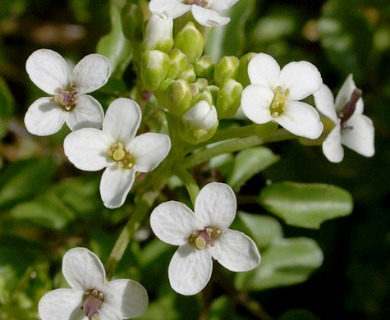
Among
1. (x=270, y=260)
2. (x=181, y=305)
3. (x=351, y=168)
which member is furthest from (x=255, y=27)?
(x=181, y=305)

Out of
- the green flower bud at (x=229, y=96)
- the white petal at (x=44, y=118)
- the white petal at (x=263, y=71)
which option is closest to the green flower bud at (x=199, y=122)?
the green flower bud at (x=229, y=96)

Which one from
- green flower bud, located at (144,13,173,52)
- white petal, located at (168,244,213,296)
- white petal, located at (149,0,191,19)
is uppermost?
white petal, located at (149,0,191,19)

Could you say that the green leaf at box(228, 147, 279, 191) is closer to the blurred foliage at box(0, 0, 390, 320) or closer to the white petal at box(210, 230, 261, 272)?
the blurred foliage at box(0, 0, 390, 320)

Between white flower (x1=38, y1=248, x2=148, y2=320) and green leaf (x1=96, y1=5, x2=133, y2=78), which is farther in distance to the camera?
green leaf (x1=96, y1=5, x2=133, y2=78)

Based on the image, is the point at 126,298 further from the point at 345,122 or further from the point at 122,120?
the point at 345,122

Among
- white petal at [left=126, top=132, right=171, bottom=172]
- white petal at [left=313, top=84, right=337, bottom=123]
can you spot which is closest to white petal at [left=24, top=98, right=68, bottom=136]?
white petal at [left=126, top=132, right=171, bottom=172]

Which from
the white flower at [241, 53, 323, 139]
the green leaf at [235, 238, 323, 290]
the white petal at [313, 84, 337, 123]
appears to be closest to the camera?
the white flower at [241, 53, 323, 139]

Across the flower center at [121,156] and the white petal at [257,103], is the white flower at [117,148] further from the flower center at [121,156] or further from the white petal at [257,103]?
the white petal at [257,103]

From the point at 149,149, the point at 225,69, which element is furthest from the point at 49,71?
the point at 225,69
